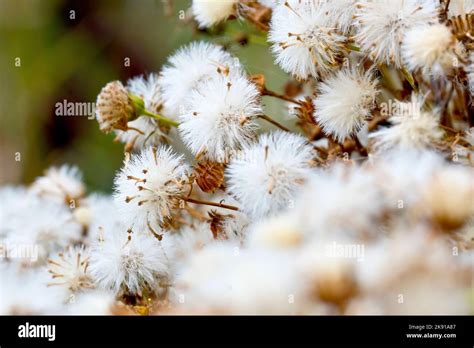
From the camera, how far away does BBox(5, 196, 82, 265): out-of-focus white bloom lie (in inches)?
33.1

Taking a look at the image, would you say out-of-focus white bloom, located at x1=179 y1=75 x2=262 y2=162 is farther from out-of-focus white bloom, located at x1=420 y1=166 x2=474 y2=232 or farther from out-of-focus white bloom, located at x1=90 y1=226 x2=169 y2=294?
out-of-focus white bloom, located at x1=420 y1=166 x2=474 y2=232

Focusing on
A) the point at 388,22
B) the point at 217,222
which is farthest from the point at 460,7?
the point at 217,222

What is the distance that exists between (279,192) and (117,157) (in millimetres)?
753

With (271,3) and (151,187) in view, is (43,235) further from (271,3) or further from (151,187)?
(271,3)

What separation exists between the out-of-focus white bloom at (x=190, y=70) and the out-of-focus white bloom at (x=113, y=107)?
6 centimetres

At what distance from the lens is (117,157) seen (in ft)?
4.37

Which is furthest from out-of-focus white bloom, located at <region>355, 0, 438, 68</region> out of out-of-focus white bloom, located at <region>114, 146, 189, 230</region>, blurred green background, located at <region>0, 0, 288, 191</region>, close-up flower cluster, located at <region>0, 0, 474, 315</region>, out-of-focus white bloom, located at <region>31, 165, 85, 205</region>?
blurred green background, located at <region>0, 0, 288, 191</region>

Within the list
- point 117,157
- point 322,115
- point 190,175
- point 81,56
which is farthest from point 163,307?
point 81,56

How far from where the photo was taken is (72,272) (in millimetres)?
750

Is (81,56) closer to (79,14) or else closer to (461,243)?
(79,14)

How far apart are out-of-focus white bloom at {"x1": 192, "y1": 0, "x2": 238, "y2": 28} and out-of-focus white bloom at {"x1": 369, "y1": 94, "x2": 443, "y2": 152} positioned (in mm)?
257

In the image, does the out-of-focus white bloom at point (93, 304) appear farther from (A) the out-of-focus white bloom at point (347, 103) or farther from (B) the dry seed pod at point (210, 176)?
(A) the out-of-focus white bloom at point (347, 103)

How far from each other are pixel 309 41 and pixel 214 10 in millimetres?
159
